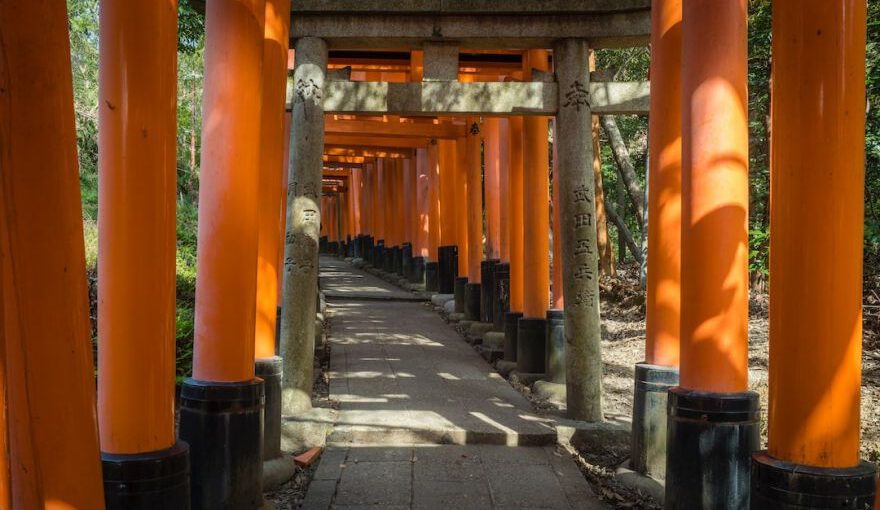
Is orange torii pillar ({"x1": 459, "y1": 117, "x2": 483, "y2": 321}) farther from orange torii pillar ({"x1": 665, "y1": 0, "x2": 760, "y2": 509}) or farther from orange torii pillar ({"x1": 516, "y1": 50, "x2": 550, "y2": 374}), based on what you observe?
orange torii pillar ({"x1": 665, "y1": 0, "x2": 760, "y2": 509})

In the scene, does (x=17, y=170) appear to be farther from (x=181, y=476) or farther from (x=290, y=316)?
(x=290, y=316)

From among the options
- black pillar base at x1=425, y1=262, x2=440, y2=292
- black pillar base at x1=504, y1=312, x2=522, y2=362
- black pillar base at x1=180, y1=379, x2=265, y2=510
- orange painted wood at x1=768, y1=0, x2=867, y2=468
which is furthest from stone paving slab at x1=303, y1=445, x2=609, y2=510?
black pillar base at x1=425, y1=262, x2=440, y2=292

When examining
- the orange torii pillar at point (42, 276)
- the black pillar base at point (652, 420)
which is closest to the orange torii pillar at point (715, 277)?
the black pillar base at point (652, 420)

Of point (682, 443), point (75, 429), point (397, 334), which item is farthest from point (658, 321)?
point (397, 334)

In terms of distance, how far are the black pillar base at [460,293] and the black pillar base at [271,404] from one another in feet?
27.7

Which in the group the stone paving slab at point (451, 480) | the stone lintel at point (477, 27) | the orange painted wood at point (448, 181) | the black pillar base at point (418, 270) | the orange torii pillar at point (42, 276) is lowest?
the stone paving slab at point (451, 480)

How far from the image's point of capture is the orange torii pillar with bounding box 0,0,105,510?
2277mm

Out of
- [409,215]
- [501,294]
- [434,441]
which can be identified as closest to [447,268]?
[501,294]

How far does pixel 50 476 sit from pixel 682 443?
346cm

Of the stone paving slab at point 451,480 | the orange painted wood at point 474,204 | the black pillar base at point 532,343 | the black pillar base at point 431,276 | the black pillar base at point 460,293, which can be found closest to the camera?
the stone paving slab at point 451,480

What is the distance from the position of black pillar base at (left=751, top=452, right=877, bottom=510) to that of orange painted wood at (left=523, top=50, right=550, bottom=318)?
20.7 ft

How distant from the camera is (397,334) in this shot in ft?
42.0

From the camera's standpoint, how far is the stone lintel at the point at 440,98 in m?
7.75

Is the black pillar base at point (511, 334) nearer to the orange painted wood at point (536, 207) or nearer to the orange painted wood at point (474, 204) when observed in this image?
the orange painted wood at point (536, 207)
